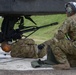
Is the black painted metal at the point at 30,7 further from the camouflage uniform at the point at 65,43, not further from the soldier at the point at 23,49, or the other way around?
the camouflage uniform at the point at 65,43

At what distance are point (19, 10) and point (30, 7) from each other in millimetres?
322

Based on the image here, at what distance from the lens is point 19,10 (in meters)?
10.4

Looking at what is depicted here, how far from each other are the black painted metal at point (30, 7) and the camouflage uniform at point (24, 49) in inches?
32.1

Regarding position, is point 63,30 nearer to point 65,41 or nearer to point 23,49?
point 65,41

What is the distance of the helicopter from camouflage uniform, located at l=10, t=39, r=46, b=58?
0.38 metres

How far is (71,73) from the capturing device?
8.59 m

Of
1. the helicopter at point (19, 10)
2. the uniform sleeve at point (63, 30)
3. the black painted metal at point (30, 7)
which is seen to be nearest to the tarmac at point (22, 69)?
the uniform sleeve at point (63, 30)

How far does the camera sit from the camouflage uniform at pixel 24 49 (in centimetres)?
1092

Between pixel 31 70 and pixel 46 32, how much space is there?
20072 millimetres

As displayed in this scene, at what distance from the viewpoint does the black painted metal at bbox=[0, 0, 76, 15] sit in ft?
33.6

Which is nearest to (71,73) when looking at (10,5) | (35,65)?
(35,65)

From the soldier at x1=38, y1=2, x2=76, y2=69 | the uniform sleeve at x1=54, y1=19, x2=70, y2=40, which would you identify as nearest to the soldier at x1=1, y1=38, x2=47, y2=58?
the soldier at x1=38, y1=2, x2=76, y2=69

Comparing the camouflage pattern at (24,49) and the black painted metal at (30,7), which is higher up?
the black painted metal at (30,7)

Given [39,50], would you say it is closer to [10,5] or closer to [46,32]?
[10,5]
